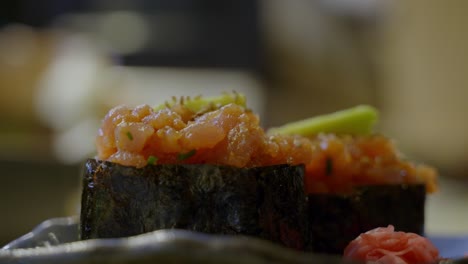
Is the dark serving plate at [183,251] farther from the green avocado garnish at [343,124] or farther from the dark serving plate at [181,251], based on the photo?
the green avocado garnish at [343,124]

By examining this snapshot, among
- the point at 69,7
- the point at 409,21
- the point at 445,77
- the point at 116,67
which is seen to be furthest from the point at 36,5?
the point at 445,77

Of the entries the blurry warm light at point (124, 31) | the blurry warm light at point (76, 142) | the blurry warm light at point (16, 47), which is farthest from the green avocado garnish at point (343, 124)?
the blurry warm light at point (124, 31)

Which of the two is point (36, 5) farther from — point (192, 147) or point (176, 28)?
point (192, 147)

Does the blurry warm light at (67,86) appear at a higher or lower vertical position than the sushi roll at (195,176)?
higher

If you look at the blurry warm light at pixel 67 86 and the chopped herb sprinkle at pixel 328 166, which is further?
the blurry warm light at pixel 67 86

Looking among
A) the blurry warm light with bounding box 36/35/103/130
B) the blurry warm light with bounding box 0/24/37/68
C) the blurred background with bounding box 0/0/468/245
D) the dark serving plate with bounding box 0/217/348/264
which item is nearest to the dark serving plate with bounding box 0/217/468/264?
the dark serving plate with bounding box 0/217/348/264

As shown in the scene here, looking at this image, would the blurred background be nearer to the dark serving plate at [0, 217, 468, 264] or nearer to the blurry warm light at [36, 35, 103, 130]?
the blurry warm light at [36, 35, 103, 130]
